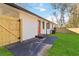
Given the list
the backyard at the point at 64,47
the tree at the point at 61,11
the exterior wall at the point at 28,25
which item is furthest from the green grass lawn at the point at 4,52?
the tree at the point at 61,11

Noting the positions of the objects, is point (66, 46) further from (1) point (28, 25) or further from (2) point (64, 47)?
(1) point (28, 25)

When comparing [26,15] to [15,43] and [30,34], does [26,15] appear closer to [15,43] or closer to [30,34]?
[30,34]

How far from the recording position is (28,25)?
8.80 meters

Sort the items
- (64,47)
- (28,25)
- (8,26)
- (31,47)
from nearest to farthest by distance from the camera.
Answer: (64,47), (31,47), (8,26), (28,25)

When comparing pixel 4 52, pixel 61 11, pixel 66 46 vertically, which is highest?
pixel 61 11

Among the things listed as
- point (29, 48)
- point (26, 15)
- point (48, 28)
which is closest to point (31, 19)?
point (26, 15)

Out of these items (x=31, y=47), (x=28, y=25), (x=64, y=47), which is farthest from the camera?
(x=28, y=25)

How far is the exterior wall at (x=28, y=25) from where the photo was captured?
8370 millimetres

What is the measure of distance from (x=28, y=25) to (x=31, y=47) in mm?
1629

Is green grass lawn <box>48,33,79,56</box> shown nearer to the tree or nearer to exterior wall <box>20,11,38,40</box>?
the tree

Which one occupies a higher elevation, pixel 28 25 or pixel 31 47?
pixel 28 25

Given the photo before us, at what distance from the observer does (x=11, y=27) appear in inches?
301

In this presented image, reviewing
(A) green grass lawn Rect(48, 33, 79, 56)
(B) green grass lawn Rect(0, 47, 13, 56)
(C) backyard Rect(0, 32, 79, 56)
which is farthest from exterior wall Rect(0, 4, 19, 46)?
(A) green grass lawn Rect(48, 33, 79, 56)

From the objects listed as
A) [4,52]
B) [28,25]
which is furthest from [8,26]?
[28,25]
